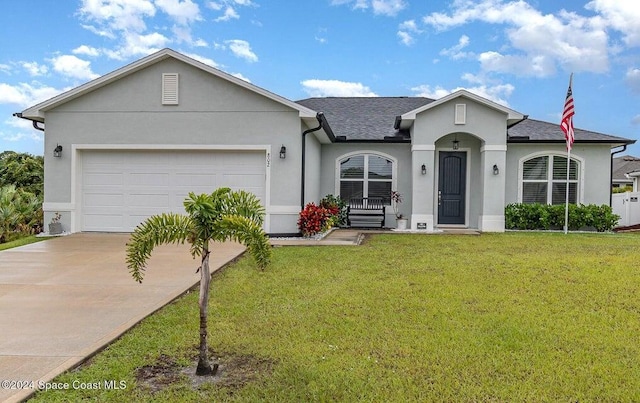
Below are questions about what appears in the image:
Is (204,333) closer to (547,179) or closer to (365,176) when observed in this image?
(365,176)

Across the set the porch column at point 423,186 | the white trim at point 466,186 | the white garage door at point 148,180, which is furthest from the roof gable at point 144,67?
the white trim at point 466,186

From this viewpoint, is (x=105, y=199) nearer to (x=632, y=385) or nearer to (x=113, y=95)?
(x=113, y=95)

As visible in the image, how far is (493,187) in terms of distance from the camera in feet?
42.2

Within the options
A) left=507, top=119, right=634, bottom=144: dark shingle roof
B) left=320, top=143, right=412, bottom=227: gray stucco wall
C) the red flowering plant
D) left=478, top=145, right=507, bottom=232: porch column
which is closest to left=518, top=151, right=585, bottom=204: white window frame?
left=507, top=119, right=634, bottom=144: dark shingle roof

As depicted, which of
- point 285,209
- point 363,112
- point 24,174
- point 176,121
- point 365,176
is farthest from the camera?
point 24,174

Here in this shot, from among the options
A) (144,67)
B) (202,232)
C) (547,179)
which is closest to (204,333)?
(202,232)

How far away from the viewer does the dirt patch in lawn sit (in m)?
2.89

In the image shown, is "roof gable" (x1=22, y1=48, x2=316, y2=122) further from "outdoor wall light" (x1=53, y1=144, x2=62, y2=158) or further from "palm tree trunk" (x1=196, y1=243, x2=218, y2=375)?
"palm tree trunk" (x1=196, y1=243, x2=218, y2=375)

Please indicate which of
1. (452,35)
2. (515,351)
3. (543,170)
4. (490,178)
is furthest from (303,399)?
(452,35)

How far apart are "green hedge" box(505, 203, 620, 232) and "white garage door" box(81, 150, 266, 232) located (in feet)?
26.7

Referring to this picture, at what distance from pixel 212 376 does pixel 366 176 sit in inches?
457

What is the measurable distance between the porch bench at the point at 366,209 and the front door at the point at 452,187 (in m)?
2.08

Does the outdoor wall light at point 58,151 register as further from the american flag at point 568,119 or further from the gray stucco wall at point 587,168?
the american flag at point 568,119

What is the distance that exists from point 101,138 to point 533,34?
611 inches
